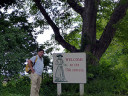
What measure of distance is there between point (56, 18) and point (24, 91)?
7125 mm

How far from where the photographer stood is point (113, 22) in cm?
1630

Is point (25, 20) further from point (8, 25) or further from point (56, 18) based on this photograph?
point (56, 18)

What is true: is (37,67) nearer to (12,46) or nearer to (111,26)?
(12,46)

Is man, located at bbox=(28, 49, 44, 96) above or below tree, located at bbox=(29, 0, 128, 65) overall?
below

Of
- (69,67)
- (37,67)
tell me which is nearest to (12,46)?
(69,67)

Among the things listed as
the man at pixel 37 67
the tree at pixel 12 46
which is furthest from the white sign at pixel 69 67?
the man at pixel 37 67

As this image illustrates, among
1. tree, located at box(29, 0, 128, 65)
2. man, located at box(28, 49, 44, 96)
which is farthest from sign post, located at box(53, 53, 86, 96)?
tree, located at box(29, 0, 128, 65)

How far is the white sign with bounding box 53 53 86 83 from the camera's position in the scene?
12227 millimetres

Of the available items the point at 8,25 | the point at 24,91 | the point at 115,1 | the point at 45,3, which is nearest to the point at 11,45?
the point at 8,25

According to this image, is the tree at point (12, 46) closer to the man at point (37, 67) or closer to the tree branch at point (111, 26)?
the man at point (37, 67)

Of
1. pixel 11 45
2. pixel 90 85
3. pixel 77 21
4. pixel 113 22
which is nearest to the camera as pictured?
pixel 11 45

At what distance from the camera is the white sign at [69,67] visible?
12.2 meters

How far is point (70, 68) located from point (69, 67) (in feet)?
0.19

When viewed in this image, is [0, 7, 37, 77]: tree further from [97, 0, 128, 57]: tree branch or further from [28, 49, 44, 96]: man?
[97, 0, 128, 57]: tree branch
